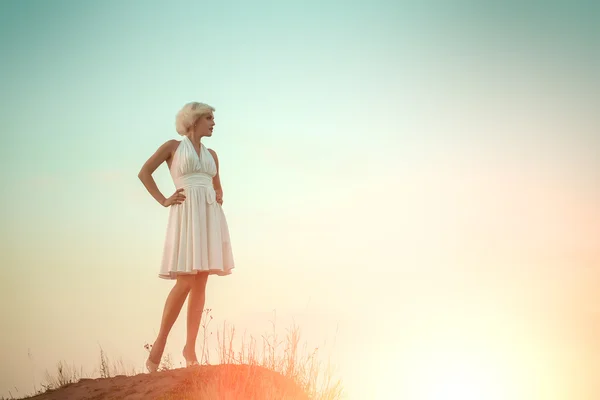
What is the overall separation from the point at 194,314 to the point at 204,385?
0.93 meters

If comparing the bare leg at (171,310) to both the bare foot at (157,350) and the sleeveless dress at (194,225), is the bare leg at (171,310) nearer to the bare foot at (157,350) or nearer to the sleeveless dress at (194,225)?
the bare foot at (157,350)

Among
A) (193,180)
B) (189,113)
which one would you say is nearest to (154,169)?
(193,180)

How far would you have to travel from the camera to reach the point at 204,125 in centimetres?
983

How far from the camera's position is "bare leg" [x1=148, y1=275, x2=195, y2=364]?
9492 mm

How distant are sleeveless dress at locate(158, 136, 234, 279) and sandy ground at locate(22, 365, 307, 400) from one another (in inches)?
45.0

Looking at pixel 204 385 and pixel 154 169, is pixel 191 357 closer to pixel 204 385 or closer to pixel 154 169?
pixel 204 385

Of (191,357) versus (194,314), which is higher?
(194,314)

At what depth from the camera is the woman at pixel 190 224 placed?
952 centimetres

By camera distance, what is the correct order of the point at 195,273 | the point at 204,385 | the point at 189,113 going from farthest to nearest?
the point at 189,113, the point at 195,273, the point at 204,385

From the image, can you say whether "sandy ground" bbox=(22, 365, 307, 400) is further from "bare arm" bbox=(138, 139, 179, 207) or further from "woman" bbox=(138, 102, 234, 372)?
"bare arm" bbox=(138, 139, 179, 207)

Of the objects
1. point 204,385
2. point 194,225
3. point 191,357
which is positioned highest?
point 194,225

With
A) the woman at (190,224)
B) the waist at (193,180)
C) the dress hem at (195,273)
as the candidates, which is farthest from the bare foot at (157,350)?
the waist at (193,180)

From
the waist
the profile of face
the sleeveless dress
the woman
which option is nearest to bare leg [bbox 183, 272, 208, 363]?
the woman

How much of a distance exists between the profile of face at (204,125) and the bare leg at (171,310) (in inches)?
66.9
